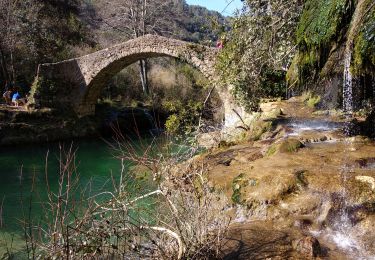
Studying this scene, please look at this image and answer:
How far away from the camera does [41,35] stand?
21.5 meters

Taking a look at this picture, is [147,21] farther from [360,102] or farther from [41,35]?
[360,102]

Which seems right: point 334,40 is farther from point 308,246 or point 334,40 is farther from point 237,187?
point 308,246

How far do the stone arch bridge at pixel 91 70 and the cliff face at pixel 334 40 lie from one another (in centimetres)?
945

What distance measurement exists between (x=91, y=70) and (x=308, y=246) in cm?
1612

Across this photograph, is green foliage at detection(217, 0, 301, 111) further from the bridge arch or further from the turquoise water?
the bridge arch

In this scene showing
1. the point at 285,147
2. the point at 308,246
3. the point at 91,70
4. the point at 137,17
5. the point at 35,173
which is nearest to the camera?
the point at 308,246

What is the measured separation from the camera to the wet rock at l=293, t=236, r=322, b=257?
419cm

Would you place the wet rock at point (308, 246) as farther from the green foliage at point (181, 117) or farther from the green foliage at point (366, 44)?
the green foliage at point (181, 117)

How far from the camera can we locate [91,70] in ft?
61.9

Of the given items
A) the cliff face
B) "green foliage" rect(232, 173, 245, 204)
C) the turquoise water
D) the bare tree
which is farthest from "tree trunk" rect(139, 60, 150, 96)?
"green foliage" rect(232, 173, 245, 204)

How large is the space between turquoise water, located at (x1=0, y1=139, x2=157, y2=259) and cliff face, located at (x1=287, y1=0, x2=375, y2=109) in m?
3.32

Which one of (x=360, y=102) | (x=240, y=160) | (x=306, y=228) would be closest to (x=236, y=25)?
(x=360, y=102)

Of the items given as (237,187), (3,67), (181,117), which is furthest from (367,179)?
(3,67)

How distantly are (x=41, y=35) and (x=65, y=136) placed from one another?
21.9 ft
